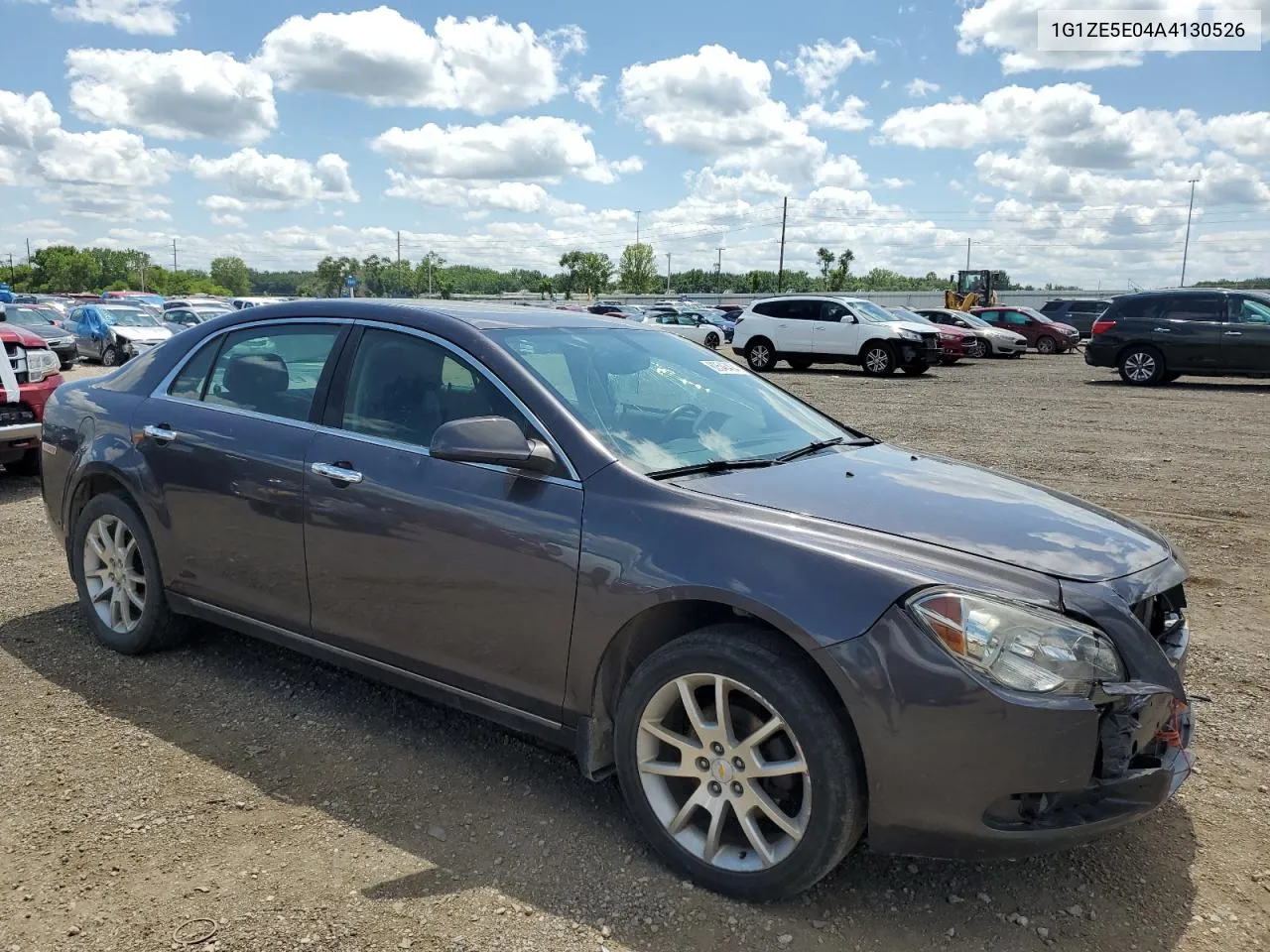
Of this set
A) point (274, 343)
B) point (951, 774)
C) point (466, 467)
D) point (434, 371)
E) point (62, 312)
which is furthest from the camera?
point (62, 312)

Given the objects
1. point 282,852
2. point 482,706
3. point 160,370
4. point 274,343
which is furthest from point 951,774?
point 160,370

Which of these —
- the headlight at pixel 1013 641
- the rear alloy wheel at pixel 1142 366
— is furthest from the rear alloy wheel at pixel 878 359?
the headlight at pixel 1013 641

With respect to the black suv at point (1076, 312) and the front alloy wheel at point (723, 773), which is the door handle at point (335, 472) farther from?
the black suv at point (1076, 312)

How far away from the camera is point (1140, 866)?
9.53 ft

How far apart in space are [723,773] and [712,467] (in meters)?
0.97

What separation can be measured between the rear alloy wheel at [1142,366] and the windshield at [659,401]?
17.1 metres

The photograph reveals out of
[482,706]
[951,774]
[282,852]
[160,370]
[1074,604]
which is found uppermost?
[160,370]

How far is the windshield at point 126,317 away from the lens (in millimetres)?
25391

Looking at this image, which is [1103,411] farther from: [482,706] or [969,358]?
[969,358]

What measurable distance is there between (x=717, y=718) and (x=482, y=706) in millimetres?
894

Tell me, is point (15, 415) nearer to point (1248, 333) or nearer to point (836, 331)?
point (836, 331)

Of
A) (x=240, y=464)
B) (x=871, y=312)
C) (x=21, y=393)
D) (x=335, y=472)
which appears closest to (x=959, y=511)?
(x=335, y=472)

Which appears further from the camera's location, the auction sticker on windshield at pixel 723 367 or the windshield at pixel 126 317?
the windshield at pixel 126 317

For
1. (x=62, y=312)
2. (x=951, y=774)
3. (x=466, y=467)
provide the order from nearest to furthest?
(x=951, y=774), (x=466, y=467), (x=62, y=312)
